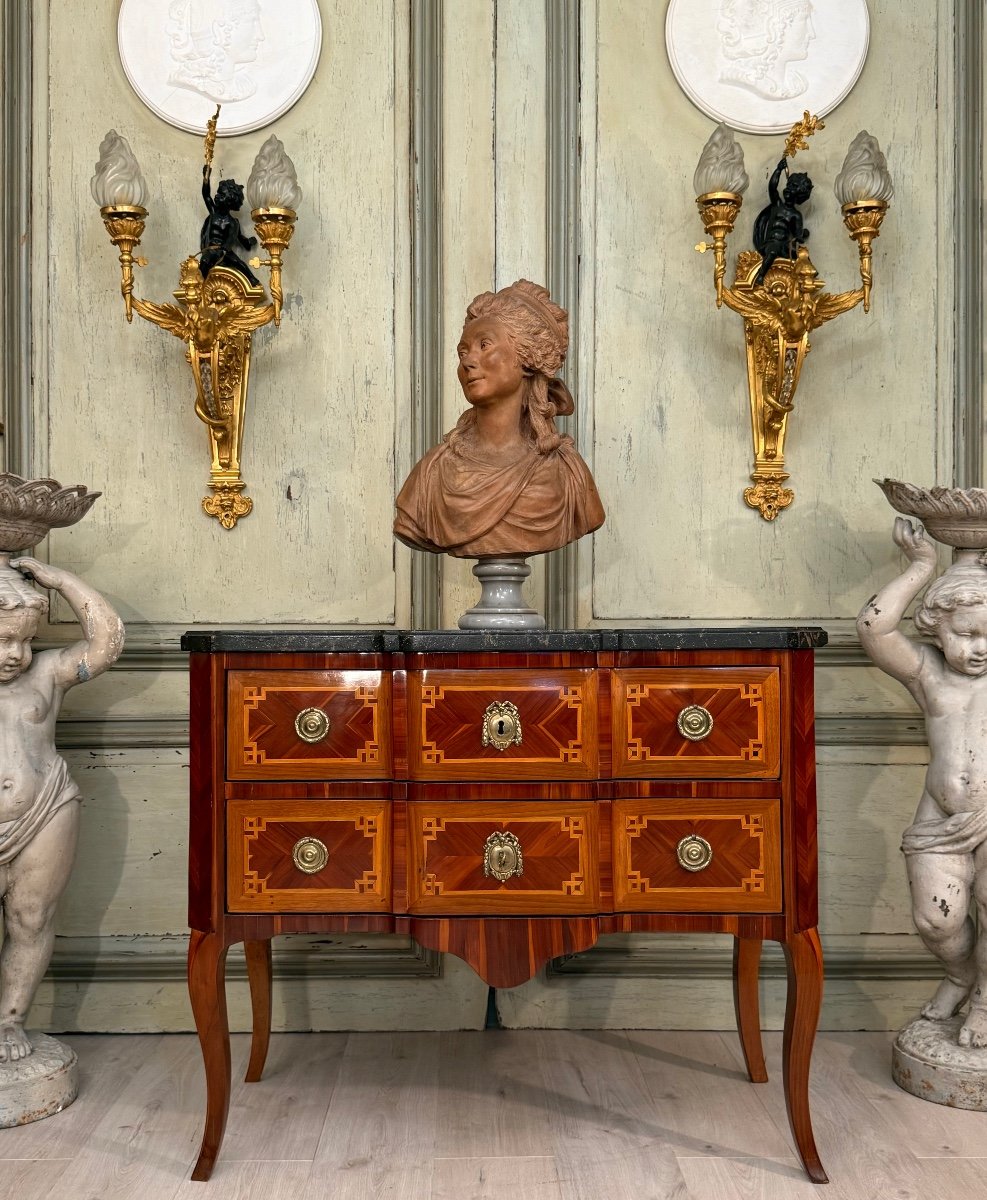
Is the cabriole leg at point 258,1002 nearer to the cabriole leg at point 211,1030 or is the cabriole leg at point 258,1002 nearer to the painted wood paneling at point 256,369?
the cabriole leg at point 211,1030

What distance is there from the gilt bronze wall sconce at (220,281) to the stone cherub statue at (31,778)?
0.55 metres

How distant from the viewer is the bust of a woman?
8.03ft

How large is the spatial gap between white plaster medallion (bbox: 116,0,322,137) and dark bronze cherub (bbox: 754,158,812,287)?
4.06 ft

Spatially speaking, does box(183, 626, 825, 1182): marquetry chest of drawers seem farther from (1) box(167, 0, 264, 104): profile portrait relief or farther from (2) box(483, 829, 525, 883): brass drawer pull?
(1) box(167, 0, 264, 104): profile portrait relief

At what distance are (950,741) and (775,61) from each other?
5.90 feet

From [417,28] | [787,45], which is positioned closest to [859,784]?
[787,45]

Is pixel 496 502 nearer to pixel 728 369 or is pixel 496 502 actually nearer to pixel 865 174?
pixel 728 369

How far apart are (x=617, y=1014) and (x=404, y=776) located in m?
1.22

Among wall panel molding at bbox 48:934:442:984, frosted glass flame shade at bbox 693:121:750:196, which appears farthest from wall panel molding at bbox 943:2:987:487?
wall panel molding at bbox 48:934:442:984

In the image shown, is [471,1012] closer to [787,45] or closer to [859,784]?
[859,784]

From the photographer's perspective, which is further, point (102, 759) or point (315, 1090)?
point (102, 759)

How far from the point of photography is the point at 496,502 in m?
2.46

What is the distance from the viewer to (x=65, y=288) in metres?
3.01

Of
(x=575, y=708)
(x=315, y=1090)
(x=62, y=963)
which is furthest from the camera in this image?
(x=62, y=963)
